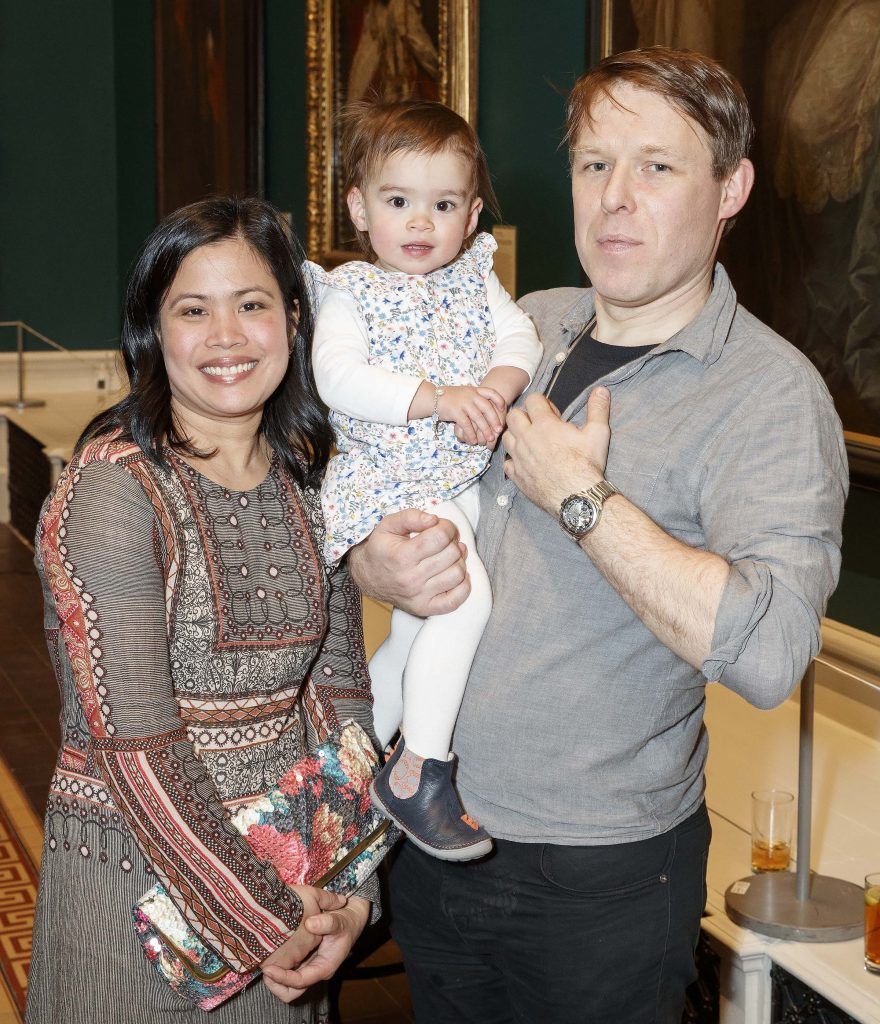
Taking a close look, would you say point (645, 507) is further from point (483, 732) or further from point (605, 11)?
point (605, 11)

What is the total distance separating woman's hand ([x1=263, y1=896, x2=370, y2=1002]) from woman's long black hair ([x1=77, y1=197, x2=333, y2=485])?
781 mm

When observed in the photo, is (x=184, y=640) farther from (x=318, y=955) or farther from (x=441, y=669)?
(x=318, y=955)

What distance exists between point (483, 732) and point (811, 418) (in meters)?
0.75

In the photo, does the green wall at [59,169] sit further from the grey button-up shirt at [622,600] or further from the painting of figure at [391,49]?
the grey button-up shirt at [622,600]

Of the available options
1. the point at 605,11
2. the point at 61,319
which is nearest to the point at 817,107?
the point at 605,11

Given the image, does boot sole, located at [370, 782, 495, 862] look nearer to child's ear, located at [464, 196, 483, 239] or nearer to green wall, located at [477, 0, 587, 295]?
child's ear, located at [464, 196, 483, 239]

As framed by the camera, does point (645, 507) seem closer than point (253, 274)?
Yes

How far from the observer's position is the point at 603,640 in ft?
6.75

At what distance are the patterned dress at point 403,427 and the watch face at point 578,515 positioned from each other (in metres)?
0.44

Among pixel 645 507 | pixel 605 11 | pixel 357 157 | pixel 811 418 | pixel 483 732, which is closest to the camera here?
pixel 811 418

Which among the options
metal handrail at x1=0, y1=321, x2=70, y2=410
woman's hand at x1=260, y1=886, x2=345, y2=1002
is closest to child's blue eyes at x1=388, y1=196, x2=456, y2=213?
woman's hand at x1=260, y1=886, x2=345, y2=1002

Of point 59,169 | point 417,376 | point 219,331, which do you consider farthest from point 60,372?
point 219,331

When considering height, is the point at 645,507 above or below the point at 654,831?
above

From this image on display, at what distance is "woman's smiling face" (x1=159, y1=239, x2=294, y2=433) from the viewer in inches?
84.9
